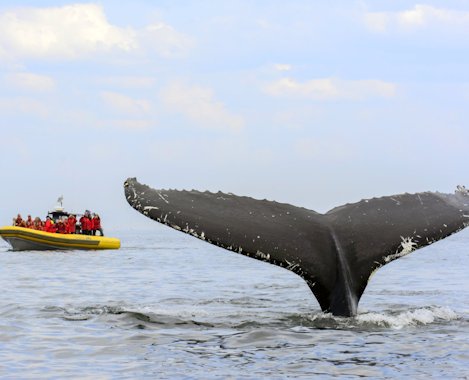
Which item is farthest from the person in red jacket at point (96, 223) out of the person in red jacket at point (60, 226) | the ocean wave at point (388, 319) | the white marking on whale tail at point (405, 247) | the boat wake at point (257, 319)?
the white marking on whale tail at point (405, 247)

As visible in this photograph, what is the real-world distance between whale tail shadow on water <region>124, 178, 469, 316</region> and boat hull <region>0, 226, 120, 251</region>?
30593 mm

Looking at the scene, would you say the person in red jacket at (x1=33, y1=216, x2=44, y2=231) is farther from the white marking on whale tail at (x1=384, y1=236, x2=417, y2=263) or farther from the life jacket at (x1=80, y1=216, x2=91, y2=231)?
the white marking on whale tail at (x1=384, y1=236, x2=417, y2=263)

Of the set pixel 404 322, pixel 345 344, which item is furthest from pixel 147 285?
pixel 345 344

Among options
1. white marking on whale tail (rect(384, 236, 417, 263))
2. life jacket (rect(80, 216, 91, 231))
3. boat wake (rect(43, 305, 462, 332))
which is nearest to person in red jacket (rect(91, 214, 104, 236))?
life jacket (rect(80, 216, 91, 231))

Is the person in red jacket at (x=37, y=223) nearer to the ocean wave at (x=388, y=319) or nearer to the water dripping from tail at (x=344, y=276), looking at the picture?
the ocean wave at (x=388, y=319)

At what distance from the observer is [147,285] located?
1898 centimetres

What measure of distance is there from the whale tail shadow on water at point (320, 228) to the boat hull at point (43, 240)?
30593mm

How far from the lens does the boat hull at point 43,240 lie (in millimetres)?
37625

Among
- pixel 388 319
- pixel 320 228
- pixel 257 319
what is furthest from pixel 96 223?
pixel 320 228

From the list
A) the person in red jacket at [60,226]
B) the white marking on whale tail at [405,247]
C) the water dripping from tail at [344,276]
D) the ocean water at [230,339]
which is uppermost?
the person in red jacket at [60,226]

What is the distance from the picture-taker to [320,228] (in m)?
8.19

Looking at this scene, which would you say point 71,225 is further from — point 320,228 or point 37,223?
point 320,228

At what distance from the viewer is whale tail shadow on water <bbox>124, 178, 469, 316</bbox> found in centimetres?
770

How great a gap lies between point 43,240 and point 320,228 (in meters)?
31.1
